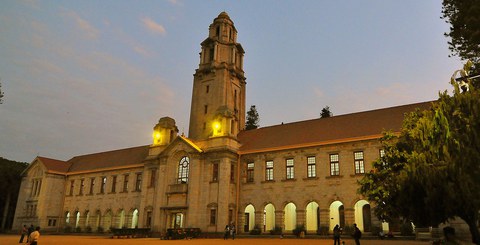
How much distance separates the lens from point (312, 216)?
35.6 metres

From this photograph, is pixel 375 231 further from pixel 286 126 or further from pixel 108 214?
pixel 108 214

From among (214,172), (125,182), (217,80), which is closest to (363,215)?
(214,172)

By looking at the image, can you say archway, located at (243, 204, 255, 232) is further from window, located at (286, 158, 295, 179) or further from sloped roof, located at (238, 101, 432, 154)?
sloped roof, located at (238, 101, 432, 154)

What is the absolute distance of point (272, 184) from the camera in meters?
36.6

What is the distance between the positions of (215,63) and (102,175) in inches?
881

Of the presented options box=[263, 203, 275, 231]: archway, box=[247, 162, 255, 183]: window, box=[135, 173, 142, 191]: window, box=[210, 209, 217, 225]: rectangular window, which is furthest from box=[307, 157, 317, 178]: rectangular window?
box=[135, 173, 142, 191]: window

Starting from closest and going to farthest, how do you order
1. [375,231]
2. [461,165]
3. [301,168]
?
[461,165]
[375,231]
[301,168]

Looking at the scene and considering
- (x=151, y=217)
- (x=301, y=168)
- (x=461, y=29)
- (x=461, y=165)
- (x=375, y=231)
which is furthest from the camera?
(x=151, y=217)

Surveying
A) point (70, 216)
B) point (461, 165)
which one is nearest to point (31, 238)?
point (461, 165)

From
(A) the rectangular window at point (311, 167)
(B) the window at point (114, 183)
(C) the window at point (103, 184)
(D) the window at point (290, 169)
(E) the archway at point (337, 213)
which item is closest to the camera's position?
(E) the archway at point (337, 213)

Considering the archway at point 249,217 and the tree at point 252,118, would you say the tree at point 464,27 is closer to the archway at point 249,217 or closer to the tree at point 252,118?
the archway at point 249,217

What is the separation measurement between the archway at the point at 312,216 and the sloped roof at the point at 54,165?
3834 cm

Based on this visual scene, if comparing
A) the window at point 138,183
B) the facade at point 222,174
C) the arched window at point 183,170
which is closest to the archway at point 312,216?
the facade at point 222,174

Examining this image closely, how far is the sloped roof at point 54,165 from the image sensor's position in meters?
53.4
